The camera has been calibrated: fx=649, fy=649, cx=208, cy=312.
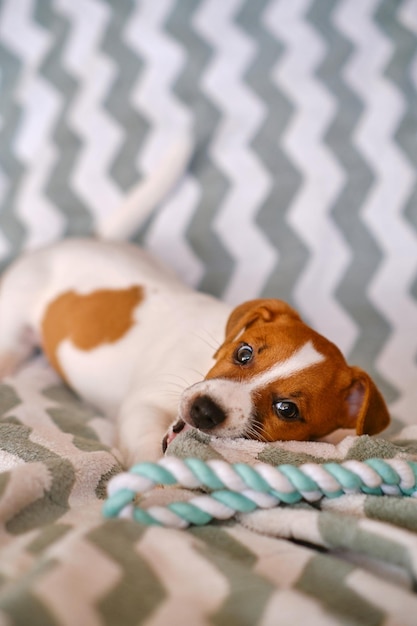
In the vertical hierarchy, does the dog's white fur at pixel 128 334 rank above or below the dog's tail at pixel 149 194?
below

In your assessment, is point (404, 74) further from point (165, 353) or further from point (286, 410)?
point (286, 410)

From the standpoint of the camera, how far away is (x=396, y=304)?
A: 2.47 meters

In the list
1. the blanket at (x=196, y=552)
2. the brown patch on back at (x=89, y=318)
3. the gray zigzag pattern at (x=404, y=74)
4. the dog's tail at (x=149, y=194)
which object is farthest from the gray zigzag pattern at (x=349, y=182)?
the blanket at (x=196, y=552)

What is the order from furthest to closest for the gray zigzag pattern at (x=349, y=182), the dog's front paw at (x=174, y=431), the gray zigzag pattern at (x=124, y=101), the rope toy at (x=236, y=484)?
the gray zigzag pattern at (x=124, y=101) → the gray zigzag pattern at (x=349, y=182) → the dog's front paw at (x=174, y=431) → the rope toy at (x=236, y=484)

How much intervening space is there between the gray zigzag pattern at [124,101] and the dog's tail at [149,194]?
13 centimetres

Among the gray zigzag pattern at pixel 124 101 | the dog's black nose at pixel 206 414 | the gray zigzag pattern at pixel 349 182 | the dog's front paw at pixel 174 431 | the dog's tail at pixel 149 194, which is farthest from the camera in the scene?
the gray zigzag pattern at pixel 124 101

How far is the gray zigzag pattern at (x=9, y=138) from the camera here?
109 inches

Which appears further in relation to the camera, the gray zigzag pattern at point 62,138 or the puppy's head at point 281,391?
the gray zigzag pattern at point 62,138

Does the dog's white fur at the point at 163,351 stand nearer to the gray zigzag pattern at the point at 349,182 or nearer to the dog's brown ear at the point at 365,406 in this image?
the dog's brown ear at the point at 365,406

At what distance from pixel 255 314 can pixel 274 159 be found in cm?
108

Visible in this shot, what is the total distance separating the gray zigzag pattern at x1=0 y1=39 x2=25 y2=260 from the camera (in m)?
2.78

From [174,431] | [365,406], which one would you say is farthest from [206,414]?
[365,406]

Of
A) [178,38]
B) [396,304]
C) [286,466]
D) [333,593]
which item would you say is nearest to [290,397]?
[286,466]

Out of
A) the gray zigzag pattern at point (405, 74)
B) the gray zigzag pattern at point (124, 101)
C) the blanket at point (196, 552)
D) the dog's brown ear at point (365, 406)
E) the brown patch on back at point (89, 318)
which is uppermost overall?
the gray zigzag pattern at point (405, 74)
